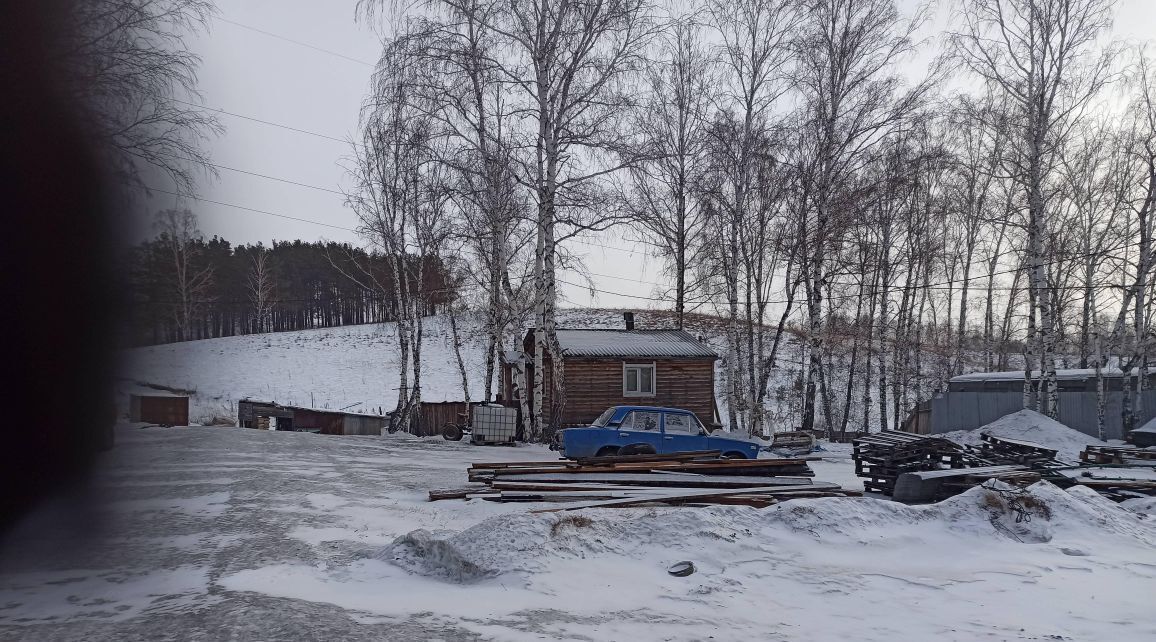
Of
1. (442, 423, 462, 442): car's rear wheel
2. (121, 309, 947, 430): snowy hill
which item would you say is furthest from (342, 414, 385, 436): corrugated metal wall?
(442, 423, 462, 442): car's rear wheel

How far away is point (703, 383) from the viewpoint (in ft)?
94.4

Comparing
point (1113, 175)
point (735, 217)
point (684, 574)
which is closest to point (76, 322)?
point (684, 574)

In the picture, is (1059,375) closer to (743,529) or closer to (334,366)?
(743,529)

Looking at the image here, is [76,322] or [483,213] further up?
[483,213]

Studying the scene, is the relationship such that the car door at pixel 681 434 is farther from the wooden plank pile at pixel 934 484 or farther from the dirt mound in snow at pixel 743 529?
the dirt mound in snow at pixel 743 529

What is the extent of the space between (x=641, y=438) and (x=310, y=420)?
2275 cm

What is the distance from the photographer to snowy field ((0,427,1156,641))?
526cm

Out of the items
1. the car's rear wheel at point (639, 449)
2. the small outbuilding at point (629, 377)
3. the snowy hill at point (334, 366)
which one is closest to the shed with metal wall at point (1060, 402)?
the small outbuilding at point (629, 377)

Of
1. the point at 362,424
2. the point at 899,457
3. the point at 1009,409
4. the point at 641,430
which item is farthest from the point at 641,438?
the point at 362,424

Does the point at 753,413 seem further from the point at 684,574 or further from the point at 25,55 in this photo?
the point at 25,55

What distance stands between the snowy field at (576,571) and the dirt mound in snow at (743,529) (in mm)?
24

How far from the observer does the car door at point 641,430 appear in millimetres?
14578

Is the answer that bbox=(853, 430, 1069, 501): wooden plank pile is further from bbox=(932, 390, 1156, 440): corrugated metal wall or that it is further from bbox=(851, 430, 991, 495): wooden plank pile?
bbox=(932, 390, 1156, 440): corrugated metal wall

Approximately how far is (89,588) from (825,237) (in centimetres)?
1995
